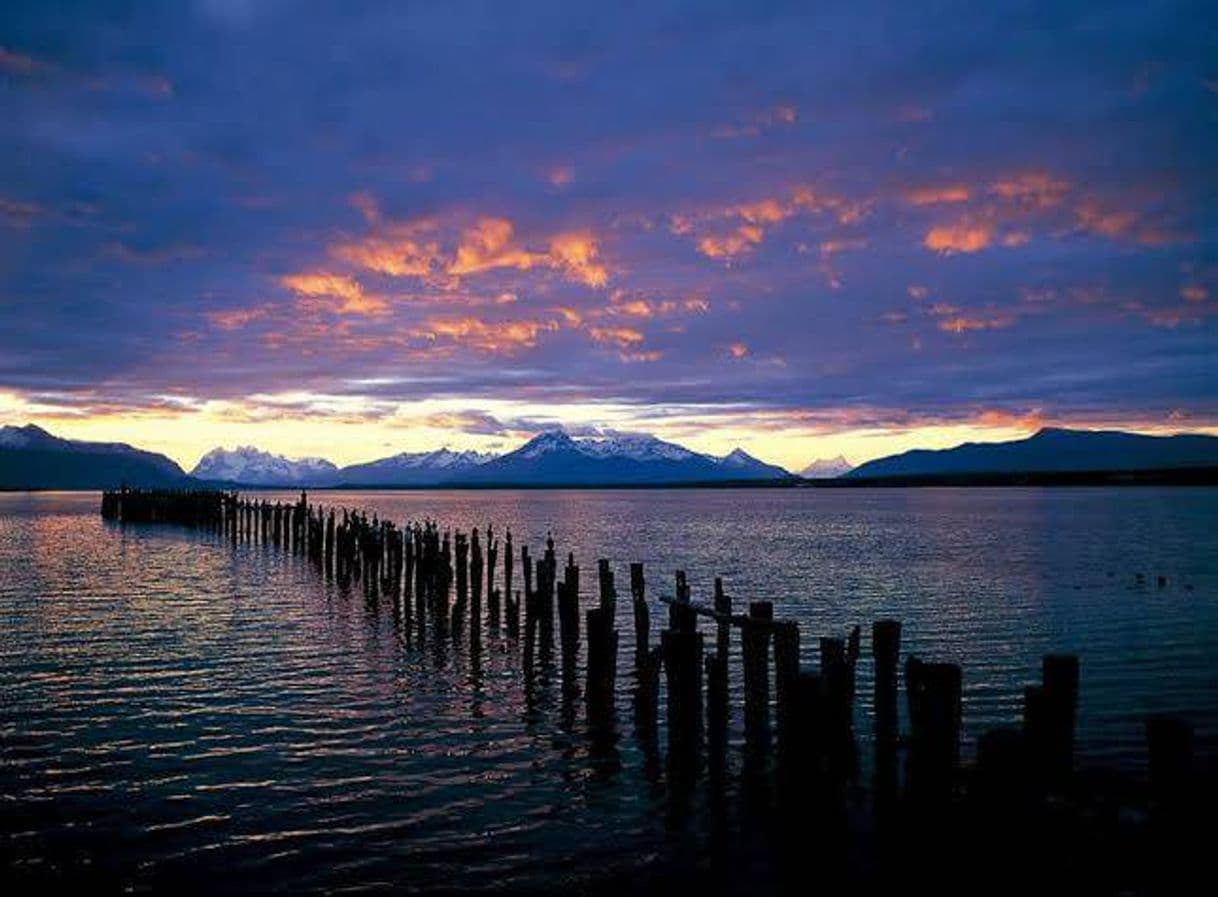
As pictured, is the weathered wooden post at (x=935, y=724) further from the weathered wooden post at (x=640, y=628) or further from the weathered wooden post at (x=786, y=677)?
the weathered wooden post at (x=640, y=628)

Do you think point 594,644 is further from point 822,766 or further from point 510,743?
point 822,766

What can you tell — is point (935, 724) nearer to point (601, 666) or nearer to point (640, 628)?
point (601, 666)

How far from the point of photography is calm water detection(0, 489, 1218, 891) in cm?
1098

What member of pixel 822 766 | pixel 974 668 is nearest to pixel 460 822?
pixel 822 766

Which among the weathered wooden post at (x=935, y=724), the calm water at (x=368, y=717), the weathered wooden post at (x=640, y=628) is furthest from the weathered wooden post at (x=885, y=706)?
the weathered wooden post at (x=640, y=628)

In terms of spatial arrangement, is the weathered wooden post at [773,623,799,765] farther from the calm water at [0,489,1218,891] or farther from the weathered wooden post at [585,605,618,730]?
the weathered wooden post at [585,605,618,730]

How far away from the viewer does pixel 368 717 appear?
672 inches

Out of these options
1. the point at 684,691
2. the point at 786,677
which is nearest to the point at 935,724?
the point at 786,677

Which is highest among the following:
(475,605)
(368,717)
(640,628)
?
(640,628)

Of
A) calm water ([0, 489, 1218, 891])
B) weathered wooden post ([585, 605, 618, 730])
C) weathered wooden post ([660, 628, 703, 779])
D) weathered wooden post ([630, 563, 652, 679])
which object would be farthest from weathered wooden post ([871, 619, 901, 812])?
weathered wooden post ([585, 605, 618, 730])

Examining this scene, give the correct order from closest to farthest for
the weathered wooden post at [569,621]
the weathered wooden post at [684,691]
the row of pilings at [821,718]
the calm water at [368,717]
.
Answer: the row of pilings at [821,718] → the calm water at [368,717] → the weathered wooden post at [684,691] → the weathered wooden post at [569,621]

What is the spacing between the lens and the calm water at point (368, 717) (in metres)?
11.0

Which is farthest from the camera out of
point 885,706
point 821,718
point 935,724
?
point 885,706

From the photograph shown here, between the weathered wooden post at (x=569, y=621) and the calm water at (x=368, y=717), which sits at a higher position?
the weathered wooden post at (x=569, y=621)
